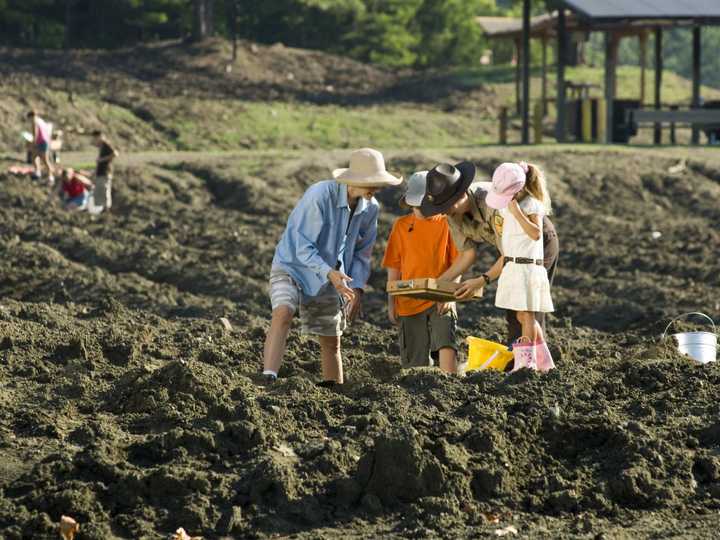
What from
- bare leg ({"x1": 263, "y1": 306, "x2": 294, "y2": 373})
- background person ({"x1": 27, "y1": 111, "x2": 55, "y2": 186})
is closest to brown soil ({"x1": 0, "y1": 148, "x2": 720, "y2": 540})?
bare leg ({"x1": 263, "y1": 306, "x2": 294, "y2": 373})

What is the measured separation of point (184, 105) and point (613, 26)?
29.7 feet

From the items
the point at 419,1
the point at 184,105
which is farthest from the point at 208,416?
the point at 419,1

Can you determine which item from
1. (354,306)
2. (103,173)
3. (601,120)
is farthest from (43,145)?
(354,306)

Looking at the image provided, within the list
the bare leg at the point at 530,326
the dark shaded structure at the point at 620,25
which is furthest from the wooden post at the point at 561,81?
the bare leg at the point at 530,326

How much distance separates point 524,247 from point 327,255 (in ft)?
3.62

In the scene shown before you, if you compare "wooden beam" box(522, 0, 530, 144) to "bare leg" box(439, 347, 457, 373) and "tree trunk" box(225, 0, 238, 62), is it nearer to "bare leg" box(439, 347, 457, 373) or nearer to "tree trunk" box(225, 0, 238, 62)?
"tree trunk" box(225, 0, 238, 62)

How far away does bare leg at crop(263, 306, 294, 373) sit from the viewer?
26.7 ft

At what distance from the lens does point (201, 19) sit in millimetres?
39031

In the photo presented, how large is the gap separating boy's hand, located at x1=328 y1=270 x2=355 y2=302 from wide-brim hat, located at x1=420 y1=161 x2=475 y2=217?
59cm

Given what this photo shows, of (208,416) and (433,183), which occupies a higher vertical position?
(433,183)

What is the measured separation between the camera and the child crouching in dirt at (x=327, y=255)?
7984mm

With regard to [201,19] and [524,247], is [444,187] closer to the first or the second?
[524,247]

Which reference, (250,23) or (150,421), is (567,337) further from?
(250,23)

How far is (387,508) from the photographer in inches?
249
